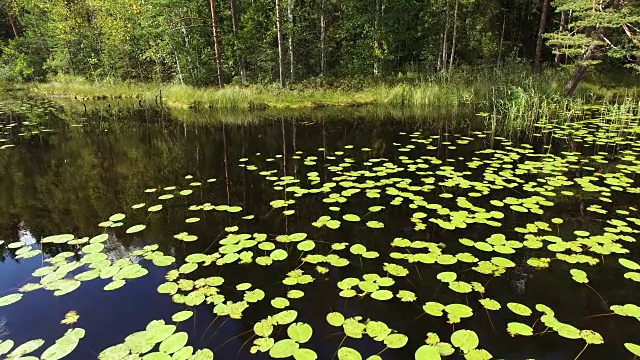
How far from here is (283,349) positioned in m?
2.28

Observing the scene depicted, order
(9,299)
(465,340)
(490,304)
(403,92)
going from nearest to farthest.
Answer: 1. (465,340)
2. (490,304)
3. (9,299)
4. (403,92)

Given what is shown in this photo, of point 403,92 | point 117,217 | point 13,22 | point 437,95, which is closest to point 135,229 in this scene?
point 117,217

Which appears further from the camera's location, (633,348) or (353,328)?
(353,328)

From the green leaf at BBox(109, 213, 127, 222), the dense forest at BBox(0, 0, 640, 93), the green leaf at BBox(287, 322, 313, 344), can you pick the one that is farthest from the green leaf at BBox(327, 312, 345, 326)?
the dense forest at BBox(0, 0, 640, 93)

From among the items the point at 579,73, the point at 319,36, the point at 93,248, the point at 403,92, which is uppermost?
the point at 319,36

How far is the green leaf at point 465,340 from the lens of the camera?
2.28m

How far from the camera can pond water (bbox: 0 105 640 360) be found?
2.48 metres

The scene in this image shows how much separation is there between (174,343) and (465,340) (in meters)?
1.86

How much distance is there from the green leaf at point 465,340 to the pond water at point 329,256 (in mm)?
14

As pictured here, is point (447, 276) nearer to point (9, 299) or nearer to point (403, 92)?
point (9, 299)

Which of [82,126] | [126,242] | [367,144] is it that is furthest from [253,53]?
[126,242]

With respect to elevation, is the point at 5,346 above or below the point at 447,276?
below

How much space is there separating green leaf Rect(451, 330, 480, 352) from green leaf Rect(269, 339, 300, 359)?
3.28 feet

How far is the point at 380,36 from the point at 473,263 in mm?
15522
